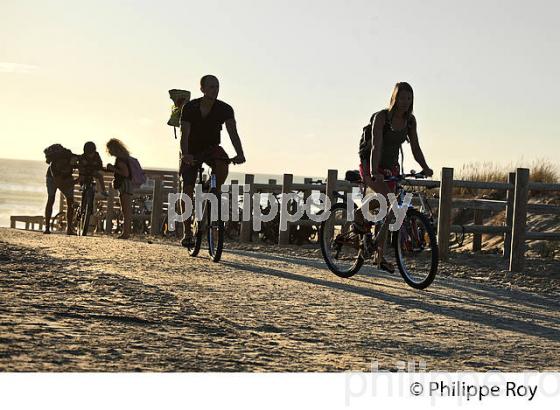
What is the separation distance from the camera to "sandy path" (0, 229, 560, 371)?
5441mm

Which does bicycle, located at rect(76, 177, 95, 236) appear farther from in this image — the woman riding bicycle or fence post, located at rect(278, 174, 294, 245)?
the woman riding bicycle

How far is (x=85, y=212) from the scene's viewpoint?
1844cm

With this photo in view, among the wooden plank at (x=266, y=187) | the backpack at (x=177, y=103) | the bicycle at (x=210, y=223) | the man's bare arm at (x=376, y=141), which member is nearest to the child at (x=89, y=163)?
the backpack at (x=177, y=103)

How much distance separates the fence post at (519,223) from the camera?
517 inches

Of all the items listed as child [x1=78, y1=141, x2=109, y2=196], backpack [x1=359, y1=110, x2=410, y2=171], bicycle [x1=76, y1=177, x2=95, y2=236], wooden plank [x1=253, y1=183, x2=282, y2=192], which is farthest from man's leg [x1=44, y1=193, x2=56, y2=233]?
backpack [x1=359, y1=110, x2=410, y2=171]

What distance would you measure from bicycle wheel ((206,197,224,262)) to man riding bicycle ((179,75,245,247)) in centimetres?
40

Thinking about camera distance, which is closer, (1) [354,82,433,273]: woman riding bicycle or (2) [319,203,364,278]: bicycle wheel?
(1) [354,82,433,273]: woman riding bicycle

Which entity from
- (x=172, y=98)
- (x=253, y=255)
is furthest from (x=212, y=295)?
(x=172, y=98)

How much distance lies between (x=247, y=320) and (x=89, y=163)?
11.0 meters

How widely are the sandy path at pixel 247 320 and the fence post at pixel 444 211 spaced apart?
127 inches

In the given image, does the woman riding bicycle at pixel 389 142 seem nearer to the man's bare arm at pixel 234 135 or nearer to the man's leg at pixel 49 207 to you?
the man's bare arm at pixel 234 135

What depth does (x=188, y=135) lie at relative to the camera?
1077 cm
